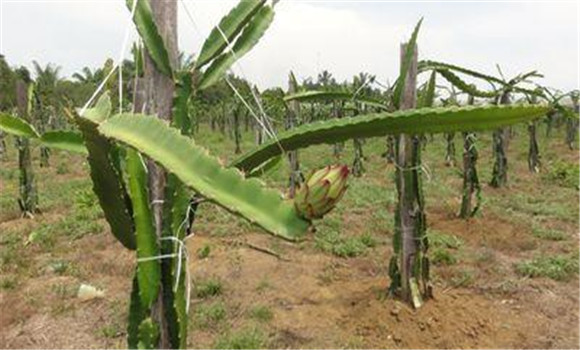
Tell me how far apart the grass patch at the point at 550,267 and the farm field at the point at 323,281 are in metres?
0.01

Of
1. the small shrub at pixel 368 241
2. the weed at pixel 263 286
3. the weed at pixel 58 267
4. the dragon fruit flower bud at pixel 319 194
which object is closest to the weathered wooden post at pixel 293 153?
the small shrub at pixel 368 241

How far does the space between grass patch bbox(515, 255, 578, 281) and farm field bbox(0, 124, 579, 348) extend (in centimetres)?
1

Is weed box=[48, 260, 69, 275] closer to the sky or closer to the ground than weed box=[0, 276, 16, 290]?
closer to the sky

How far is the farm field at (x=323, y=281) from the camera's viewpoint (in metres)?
3.73

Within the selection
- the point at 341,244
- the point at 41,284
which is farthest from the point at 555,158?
the point at 41,284

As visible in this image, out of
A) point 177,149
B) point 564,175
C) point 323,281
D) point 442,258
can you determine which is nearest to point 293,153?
point 442,258

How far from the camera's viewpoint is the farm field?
373 cm

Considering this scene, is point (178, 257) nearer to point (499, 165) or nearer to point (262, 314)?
point (262, 314)

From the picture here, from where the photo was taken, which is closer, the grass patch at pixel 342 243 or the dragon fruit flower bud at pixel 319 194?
the dragon fruit flower bud at pixel 319 194

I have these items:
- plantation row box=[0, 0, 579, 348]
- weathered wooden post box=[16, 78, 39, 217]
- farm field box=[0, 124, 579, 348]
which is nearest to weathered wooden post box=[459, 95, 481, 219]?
farm field box=[0, 124, 579, 348]

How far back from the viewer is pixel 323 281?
4602 mm

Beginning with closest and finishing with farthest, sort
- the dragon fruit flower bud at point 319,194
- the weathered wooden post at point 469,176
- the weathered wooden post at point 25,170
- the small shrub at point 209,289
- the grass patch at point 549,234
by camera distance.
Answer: the dragon fruit flower bud at point 319,194 → the small shrub at point 209,289 → the grass patch at point 549,234 → the weathered wooden post at point 469,176 → the weathered wooden post at point 25,170

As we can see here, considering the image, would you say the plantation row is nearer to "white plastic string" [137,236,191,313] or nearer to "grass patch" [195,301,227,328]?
"white plastic string" [137,236,191,313]

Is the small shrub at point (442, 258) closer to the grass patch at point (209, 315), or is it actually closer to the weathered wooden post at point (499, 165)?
the grass patch at point (209, 315)
